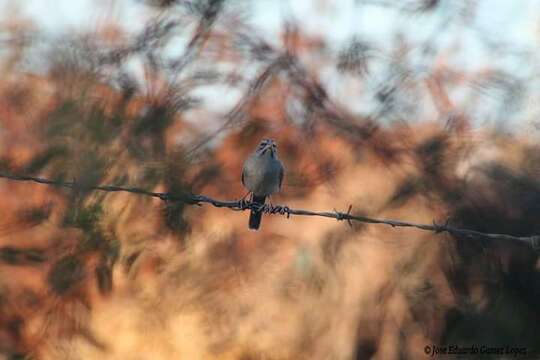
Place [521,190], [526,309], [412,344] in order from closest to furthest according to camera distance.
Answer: [526,309], [521,190], [412,344]

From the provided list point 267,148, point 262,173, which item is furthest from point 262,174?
point 267,148

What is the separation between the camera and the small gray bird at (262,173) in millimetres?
6949

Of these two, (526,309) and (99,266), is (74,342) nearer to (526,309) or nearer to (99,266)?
(99,266)

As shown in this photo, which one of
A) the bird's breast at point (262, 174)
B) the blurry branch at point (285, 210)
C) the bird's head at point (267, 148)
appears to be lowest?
the blurry branch at point (285, 210)

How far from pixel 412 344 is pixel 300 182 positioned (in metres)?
1.98

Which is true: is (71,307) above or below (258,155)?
below

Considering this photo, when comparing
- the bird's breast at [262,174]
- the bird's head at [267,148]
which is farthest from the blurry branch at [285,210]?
the bird's head at [267,148]

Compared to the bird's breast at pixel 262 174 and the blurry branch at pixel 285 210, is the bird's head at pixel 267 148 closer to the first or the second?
the bird's breast at pixel 262 174

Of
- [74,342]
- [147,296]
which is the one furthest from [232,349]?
[74,342]

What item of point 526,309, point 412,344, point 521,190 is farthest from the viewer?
point 412,344

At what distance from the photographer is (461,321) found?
295 inches

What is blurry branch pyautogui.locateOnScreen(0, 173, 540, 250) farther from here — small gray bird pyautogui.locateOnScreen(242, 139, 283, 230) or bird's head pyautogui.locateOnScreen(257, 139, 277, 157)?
bird's head pyautogui.locateOnScreen(257, 139, 277, 157)

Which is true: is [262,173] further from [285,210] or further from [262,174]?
[285,210]

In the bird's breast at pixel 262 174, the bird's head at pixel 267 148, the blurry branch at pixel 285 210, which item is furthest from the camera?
the bird's head at pixel 267 148
